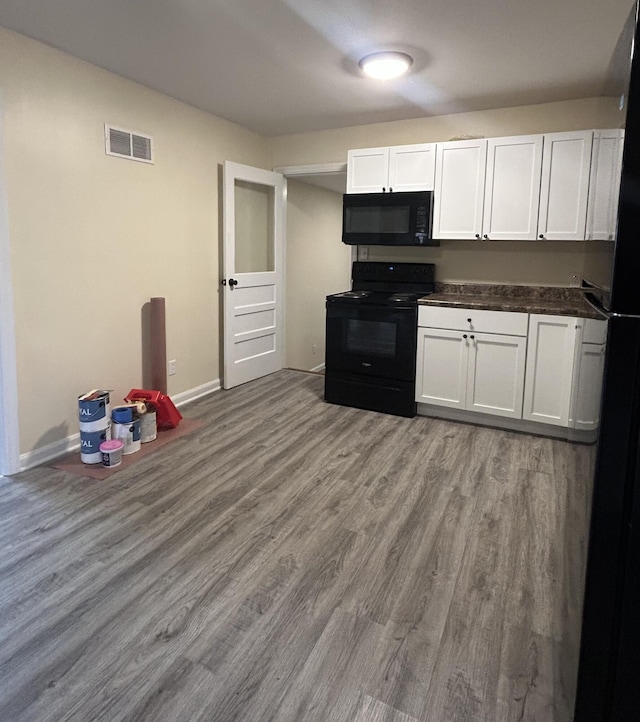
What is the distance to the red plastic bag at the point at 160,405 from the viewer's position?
327 centimetres

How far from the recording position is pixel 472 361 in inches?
139

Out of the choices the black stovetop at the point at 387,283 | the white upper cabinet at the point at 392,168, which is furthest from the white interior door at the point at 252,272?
the white upper cabinet at the point at 392,168

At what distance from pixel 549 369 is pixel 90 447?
294cm

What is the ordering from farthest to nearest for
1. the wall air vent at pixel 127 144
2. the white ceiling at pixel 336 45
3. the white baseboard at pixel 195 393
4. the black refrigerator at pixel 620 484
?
the white baseboard at pixel 195 393
the wall air vent at pixel 127 144
the white ceiling at pixel 336 45
the black refrigerator at pixel 620 484

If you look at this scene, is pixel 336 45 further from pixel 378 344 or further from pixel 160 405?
pixel 160 405

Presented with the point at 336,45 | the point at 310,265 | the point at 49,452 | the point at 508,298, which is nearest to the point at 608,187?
the point at 336,45

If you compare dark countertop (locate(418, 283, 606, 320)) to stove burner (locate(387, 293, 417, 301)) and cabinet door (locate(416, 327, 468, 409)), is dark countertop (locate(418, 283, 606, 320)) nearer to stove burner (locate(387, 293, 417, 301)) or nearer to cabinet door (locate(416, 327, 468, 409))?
stove burner (locate(387, 293, 417, 301))

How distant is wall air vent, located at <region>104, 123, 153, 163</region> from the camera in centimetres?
314

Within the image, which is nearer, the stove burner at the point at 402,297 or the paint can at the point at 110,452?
the paint can at the point at 110,452

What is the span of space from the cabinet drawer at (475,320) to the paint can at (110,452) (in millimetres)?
2222

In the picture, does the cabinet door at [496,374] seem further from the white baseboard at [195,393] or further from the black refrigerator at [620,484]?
the black refrigerator at [620,484]

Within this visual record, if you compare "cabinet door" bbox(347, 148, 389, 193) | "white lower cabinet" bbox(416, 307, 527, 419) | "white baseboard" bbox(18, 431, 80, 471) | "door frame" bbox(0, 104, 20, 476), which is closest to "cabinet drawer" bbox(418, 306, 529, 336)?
"white lower cabinet" bbox(416, 307, 527, 419)

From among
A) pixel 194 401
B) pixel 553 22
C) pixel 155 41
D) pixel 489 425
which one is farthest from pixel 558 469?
pixel 155 41

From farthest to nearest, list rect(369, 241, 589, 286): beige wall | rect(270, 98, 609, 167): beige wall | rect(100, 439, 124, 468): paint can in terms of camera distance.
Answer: rect(369, 241, 589, 286): beige wall → rect(270, 98, 609, 167): beige wall → rect(100, 439, 124, 468): paint can
